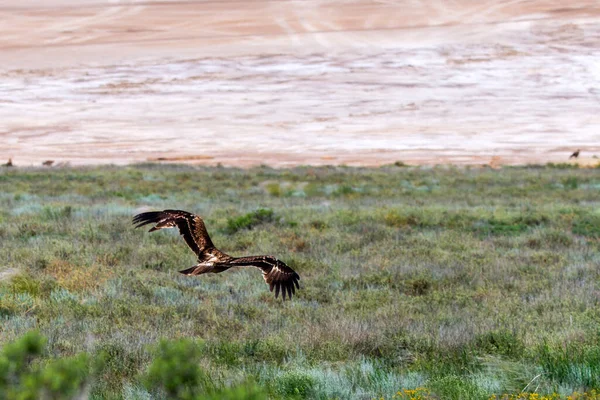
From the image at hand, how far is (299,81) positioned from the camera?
84562 millimetres

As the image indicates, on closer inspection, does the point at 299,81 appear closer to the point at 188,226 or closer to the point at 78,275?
the point at 78,275

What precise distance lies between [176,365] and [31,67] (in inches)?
3625

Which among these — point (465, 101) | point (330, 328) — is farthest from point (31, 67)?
point (330, 328)

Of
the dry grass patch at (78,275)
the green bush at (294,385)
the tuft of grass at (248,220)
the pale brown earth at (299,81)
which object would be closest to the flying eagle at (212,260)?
the green bush at (294,385)

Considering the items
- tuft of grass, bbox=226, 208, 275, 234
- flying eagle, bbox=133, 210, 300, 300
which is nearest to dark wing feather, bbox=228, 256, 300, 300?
flying eagle, bbox=133, 210, 300, 300

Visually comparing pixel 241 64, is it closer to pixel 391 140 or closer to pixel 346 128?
pixel 346 128

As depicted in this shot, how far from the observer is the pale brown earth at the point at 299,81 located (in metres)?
58.4

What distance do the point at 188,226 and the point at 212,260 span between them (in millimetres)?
451

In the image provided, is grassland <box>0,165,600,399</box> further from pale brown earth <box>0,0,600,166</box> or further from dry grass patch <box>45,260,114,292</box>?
pale brown earth <box>0,0,600,166</box>

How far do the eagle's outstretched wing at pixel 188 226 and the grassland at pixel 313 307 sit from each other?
69cm

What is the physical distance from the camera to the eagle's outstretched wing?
4.94 m

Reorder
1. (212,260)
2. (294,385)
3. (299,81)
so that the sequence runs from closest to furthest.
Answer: (212,260)
(294,385)
(299,81)

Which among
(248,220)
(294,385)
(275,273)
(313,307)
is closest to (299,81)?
(248,220)

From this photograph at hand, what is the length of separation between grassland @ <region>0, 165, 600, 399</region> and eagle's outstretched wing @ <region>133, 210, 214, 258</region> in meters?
0.69
